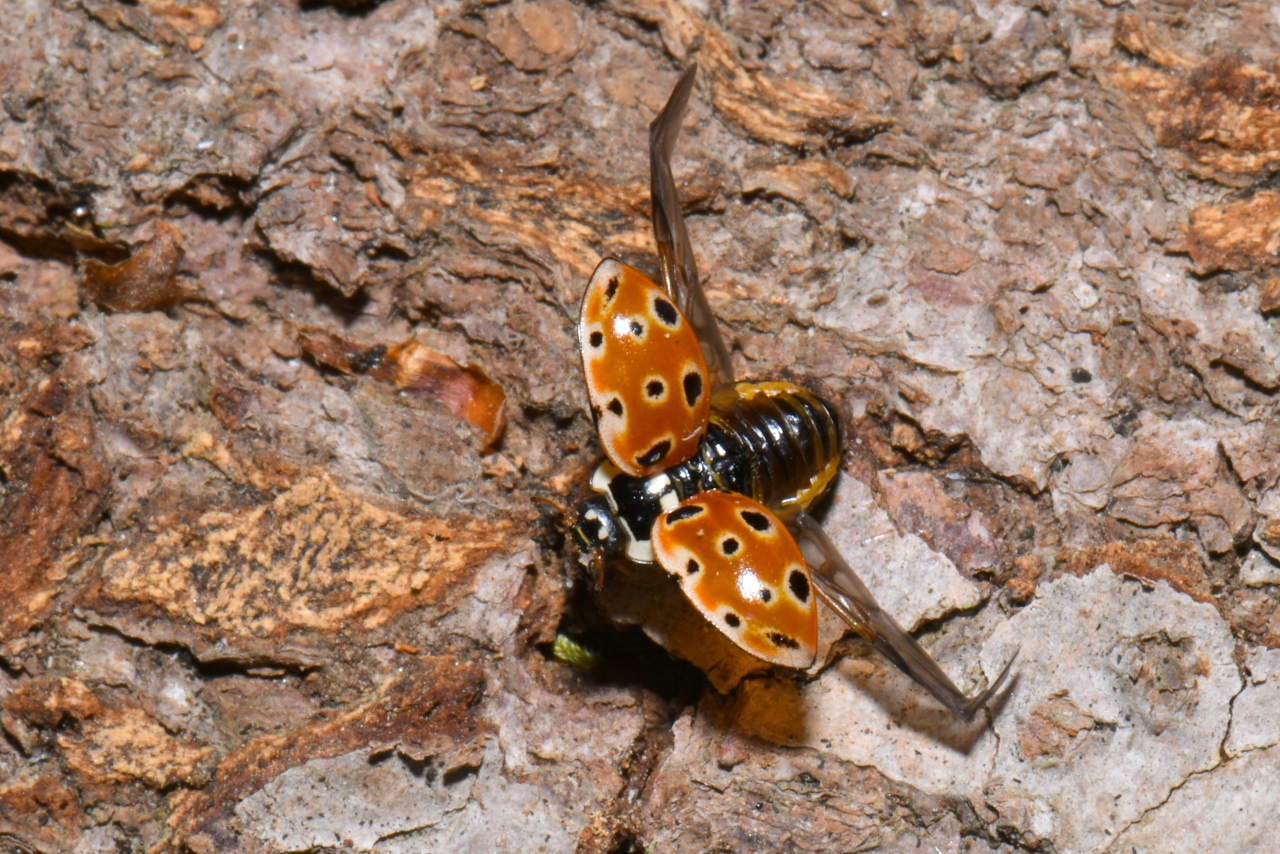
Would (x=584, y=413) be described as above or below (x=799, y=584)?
above

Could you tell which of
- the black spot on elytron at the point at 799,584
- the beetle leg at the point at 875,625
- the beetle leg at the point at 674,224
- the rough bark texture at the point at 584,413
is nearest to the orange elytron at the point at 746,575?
the black spot on elytron at the point at 799,584

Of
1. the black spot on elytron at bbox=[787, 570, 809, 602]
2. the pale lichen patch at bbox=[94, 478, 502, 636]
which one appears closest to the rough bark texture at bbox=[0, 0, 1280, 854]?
the pale lichen patch at bbox=[94, 478, 502, 636]

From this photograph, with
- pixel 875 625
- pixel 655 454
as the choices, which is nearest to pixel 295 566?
pixel 655 454

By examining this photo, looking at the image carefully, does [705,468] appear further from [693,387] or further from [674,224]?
[674,224]

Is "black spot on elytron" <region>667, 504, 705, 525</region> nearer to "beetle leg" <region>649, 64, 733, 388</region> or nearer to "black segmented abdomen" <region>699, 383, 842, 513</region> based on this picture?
"black segmented abdomen" <region>699, 383, 842, 513</region>

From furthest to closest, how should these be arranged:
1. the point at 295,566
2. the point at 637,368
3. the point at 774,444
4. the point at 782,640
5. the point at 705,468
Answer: the point at 705,468 < the point at 774,444 < the point at 637,368 < the point at 295,566 < the point at 782,640

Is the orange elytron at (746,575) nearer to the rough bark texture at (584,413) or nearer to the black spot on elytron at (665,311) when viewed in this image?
the rough bark texture at (584,413)
